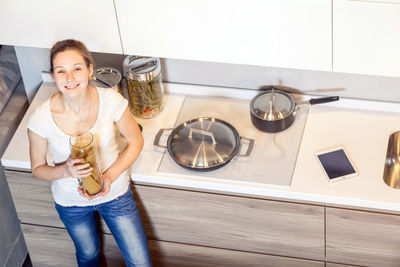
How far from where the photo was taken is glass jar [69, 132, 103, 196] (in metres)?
2.26

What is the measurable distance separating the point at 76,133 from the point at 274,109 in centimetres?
76

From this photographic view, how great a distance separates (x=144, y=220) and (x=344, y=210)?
80cm

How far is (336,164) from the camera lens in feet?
8.32

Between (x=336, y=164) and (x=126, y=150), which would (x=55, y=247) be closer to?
(x=126, y=150)

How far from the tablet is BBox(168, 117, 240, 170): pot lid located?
1.05 ft

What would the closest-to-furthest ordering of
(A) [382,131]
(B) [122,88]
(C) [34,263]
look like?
1. (A) [382,131]
2. (B) [122,88]
3. (C) [34,263]

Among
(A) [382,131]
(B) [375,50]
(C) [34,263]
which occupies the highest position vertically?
(B) [375,50]

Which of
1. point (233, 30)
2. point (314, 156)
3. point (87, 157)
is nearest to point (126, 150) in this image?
point (87, 157)

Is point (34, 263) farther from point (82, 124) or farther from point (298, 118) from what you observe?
point (298, 118)

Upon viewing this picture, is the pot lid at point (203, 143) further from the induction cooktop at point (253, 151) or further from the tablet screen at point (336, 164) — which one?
the tablet screen at point (336, 164)

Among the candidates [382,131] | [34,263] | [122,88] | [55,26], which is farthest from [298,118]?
[34,263]

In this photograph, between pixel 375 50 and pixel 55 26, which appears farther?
pixel 55 26

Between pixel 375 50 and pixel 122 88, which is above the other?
pixel 375 50

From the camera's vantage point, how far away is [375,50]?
7.40 ft
